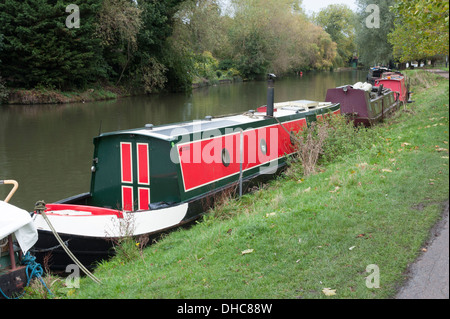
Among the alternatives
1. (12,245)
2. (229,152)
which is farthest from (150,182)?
(12,245)

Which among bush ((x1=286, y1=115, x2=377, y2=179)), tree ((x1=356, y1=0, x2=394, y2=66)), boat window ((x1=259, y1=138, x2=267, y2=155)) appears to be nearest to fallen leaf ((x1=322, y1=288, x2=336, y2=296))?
bush ((x1=286, y1=115, x2=377, y2=179))

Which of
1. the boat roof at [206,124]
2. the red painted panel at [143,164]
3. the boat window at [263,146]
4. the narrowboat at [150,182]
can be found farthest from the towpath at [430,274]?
the boat window at [263,146]

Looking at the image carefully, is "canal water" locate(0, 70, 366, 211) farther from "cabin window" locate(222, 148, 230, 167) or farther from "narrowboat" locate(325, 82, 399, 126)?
"narrowboat" locate(325, 82, 399, 126)

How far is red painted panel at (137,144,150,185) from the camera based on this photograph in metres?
7.67

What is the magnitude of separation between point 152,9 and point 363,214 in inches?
1178

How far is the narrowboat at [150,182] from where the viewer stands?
6.67 metres

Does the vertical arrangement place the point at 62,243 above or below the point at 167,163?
below

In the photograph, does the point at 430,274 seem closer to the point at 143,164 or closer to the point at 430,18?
the point at 143,164

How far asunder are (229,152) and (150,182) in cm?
182

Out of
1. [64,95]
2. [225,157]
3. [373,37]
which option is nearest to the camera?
[225,157]

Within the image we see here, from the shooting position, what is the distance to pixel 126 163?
7.86 meters

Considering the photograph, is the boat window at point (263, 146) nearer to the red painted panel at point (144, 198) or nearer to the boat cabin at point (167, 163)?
the boat cabin at point (167, 163)

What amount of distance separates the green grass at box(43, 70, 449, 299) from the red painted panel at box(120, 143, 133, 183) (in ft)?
4.62

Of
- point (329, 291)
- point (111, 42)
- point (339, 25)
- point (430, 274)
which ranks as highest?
point (339, 25)
